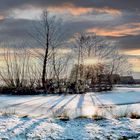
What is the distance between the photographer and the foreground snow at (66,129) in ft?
22.6

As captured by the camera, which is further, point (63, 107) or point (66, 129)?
point (63, 107)

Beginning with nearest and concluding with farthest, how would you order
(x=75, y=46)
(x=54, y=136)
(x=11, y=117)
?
(x=54, y=136) < (x=11, y=117) < (x=75, y=46)

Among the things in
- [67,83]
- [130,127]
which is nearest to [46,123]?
[130,127]

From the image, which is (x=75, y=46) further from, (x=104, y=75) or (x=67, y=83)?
(x=67, y=83)

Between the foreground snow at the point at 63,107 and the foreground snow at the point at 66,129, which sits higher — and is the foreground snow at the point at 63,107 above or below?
below

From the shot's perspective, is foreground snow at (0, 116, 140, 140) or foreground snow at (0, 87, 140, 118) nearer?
foreground snow at (0, 116, 140, 140)

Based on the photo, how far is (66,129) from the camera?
739cm

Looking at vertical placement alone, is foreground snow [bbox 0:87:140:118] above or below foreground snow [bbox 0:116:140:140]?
below

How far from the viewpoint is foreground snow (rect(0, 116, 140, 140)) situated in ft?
22.6

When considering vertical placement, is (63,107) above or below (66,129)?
below

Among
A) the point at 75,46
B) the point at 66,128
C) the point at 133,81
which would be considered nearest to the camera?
the point at 66,128

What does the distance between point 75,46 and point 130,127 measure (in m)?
19.9

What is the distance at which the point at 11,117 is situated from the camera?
330 inches

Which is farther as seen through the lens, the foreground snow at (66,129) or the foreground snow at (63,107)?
the foreground snow at (63,107)
